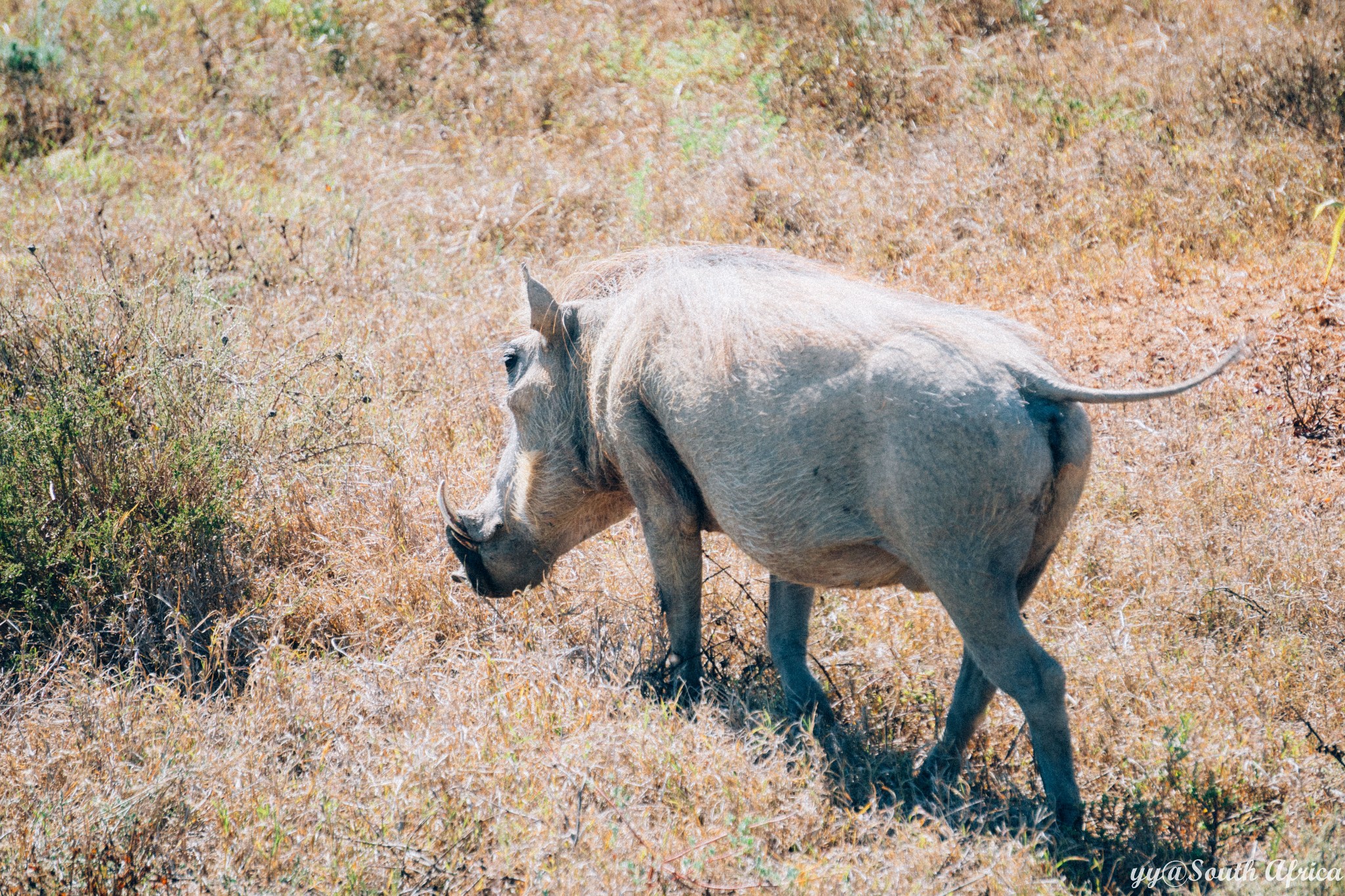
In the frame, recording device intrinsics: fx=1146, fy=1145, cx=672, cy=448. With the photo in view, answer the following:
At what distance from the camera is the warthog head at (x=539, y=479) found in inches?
150

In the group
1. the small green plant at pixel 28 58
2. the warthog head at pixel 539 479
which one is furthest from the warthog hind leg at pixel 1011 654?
the small green plant at pixel 28 58

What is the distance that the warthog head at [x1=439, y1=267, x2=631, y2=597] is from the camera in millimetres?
3805

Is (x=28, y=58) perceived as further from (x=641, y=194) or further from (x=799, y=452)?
(x=799, y=452)

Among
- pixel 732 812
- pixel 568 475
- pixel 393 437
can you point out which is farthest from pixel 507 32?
pixel 732 812

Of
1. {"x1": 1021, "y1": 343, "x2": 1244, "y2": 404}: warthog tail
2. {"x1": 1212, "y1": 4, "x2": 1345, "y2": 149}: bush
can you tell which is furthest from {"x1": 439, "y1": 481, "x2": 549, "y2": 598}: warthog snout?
{"x1": 1212, "y1": 4, "x2": 1345, "y2": 149}: bush

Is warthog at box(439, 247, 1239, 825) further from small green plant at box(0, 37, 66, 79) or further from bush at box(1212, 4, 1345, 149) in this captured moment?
small green plant at box(0, 37, 66, 79)

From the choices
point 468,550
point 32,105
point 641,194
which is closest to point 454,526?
point 468,550

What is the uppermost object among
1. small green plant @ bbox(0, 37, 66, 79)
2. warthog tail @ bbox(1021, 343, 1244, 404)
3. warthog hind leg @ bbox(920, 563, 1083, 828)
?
warthog tail @ bbox(1021, 343, 1244, 404)

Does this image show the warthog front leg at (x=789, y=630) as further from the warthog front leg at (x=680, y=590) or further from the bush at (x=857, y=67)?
the bush at (x=857, y=67)

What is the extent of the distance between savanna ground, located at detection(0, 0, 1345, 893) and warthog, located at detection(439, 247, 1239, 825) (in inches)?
11.9

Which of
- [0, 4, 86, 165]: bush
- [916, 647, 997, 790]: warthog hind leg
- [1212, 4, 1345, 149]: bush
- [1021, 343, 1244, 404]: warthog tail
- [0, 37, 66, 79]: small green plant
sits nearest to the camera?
[1021, 343, 1244, 404]: warthog tail

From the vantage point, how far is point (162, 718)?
3.53 meters

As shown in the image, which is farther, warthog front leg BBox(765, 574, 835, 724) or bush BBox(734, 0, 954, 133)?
bush BBox(734, 0, 954, 133)

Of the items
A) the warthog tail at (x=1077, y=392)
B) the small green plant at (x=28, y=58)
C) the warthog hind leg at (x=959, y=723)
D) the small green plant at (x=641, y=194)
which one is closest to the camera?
the warthog tail at (x=1077, y=392)
